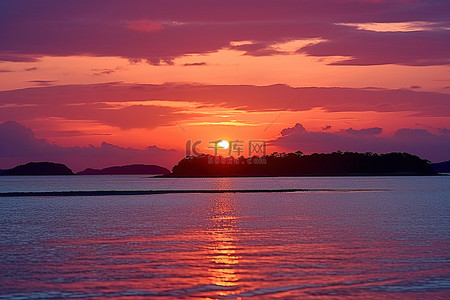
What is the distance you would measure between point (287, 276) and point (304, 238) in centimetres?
1617

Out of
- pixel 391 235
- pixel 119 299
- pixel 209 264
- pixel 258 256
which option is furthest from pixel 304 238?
pixel 119 299

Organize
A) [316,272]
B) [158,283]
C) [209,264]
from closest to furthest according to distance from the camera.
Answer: [158,283]
[316,272]
[209,264]

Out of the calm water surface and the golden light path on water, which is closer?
the calm water surface

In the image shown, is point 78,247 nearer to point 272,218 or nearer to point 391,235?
point 391,235

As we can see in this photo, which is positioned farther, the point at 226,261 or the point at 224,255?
the point at 224,255

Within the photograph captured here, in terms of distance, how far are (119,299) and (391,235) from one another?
2776 cm

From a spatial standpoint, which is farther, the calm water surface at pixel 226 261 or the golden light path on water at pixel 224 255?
the golden light path on water at pixel 224 255

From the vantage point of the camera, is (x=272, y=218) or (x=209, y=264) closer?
(x=209, y=264)

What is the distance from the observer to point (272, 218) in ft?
213

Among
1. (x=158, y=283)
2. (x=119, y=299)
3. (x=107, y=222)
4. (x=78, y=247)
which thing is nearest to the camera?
(x=119, y=299)

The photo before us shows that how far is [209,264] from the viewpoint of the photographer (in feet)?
105

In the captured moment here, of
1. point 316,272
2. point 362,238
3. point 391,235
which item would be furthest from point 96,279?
point 391,235

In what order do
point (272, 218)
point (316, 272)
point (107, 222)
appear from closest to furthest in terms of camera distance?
point (316, 272), point (107, 222), point (272, 218)

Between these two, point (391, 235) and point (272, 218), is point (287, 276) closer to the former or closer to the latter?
point (391, 235)
